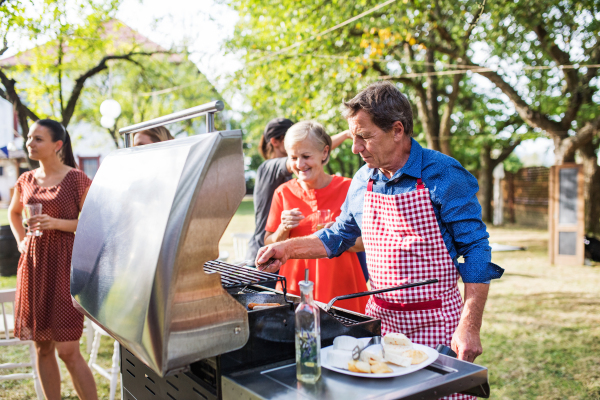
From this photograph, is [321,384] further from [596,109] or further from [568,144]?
[596,109]

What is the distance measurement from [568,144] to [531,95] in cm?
229

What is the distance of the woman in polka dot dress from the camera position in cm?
285

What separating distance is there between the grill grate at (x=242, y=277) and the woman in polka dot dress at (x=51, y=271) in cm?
146

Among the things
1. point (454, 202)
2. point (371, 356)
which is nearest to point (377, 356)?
point (371, 356)

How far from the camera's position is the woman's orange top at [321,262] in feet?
8.20

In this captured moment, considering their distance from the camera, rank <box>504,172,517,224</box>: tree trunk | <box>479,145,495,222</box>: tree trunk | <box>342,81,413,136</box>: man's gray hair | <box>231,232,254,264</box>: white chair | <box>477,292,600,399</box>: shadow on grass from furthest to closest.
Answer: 1. <box>504,172,517,224</box>: tree trunk
2. <box>479,145,495,222</box>: tree trunk
3. <box>231,232,254,264</box>: white chair
4. <box>477,292,600,399</box>: shadow on grass
5. <box>342,81,413,136</box>: man's gray hair

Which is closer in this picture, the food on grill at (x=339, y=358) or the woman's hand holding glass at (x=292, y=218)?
the food on grill at (x=339, y=358)

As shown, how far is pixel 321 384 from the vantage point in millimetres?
1245

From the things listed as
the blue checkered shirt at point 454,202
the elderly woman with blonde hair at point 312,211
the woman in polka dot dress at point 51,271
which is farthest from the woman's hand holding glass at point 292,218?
the woman in polka dot dress at point 51,271

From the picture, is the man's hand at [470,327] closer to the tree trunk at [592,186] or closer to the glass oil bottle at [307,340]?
the glass oil bottle at [307,340]

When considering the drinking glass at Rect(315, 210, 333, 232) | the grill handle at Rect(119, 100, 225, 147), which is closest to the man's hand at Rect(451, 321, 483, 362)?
the drinking glass at Rect(315, 210, 333, 232)

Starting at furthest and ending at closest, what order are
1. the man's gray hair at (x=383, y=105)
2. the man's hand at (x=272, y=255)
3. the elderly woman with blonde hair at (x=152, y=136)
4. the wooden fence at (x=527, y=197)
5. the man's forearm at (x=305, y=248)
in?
the wooden fence at (x=527, y=197)
the elderly woman with blonde hair at (x=152, y=136)
the man's forearm at (x=305, y=248)
the man's hand at (x=272, y=255)
the man's gray hair at (x=383, y=105)

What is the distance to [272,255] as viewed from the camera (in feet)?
6.22

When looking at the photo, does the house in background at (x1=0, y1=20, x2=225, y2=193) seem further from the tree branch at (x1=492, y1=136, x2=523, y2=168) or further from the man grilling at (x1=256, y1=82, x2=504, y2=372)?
the tree branch at (x1=492, y1=136, x2=523, y2=168)
